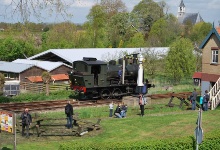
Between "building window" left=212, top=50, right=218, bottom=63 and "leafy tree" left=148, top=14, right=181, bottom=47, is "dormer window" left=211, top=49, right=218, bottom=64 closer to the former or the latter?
"building window" left=212, top=50, right=218, bottom=63

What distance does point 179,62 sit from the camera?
43.7 metres

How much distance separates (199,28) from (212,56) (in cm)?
7155

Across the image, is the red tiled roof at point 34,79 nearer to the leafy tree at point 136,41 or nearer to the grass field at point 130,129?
the grass field at point 130,129

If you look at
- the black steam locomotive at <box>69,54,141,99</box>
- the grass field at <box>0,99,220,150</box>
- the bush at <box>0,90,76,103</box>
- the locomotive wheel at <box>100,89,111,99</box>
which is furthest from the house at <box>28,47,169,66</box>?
the grass field at <box>0,99,220,150</box>

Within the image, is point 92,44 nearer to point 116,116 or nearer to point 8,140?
point 116,116

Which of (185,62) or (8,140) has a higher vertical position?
(185,62)

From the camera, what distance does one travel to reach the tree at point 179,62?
43625 millimetres

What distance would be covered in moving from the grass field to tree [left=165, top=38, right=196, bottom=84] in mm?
20156

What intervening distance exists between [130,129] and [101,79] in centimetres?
1087

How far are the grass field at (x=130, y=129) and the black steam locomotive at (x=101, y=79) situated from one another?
4840mm

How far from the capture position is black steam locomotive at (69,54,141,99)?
28172 millimetres

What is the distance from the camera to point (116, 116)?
22.4 metres

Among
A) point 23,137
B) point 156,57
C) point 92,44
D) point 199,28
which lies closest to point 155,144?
point 23,137

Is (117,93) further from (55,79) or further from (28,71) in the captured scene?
(28,71)
